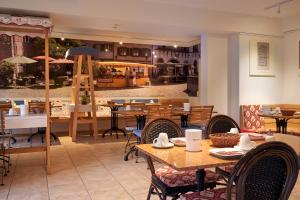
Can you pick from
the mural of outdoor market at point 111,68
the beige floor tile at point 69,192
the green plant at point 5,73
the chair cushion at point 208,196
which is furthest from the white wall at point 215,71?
the green plant at point 5,73

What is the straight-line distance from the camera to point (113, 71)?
8.98m

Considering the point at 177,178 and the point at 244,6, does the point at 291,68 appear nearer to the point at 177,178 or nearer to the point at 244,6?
the point at 244,6

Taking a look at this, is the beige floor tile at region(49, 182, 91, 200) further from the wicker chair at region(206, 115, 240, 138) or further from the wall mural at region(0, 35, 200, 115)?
the wall mural at region(0, 35, 200, 115)

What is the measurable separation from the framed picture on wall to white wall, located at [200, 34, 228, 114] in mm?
627

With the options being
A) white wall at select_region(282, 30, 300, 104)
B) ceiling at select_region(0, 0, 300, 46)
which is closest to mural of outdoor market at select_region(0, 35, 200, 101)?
ceiling at select_region(0, 0, 300, 46)

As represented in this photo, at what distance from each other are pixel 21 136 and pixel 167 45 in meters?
5.01

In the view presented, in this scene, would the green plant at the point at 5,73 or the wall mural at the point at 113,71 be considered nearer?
the green plant at the point at 5,73

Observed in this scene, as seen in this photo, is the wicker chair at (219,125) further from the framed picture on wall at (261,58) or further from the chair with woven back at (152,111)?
the framed picture on wall at (261,58)

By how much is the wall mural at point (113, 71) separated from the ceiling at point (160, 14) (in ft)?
4.52

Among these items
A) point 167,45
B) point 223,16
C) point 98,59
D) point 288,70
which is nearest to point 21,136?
point 98,59

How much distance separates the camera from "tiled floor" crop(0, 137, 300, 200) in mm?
3521

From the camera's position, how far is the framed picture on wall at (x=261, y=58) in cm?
688

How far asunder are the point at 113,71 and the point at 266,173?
759 cm

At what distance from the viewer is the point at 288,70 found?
716cm
